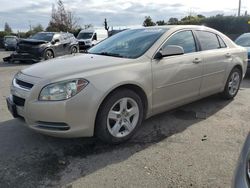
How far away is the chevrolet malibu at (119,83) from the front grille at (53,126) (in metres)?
0.01

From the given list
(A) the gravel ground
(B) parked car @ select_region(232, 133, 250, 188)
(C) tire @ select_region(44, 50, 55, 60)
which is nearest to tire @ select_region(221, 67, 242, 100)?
(A) the gravel ground

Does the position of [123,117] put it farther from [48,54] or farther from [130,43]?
[48,54]

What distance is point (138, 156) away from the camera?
3557 millimetres

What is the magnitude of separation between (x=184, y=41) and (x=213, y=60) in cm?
76

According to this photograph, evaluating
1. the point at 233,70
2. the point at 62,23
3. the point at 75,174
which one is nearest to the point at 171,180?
the point at 75,174

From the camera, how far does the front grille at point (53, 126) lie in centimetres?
343

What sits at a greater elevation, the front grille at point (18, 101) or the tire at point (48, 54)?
the front grille at point (18, 101)

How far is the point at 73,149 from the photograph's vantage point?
376cm

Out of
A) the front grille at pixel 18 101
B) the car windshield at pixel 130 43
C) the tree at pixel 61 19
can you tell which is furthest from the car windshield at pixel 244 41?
the tree at pixel 61 19

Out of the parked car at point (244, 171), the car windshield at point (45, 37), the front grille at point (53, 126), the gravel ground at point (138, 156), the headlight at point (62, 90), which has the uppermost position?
the car windshield at point (45, 37)

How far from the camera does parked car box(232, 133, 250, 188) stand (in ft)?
5.83

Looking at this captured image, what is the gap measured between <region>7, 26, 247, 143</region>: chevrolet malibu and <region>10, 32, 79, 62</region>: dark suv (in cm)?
967

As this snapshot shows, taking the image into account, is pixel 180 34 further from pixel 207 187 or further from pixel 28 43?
pixel 28 43

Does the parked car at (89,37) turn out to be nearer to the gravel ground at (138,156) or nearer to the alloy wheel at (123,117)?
the gravel ground at (138,156)
